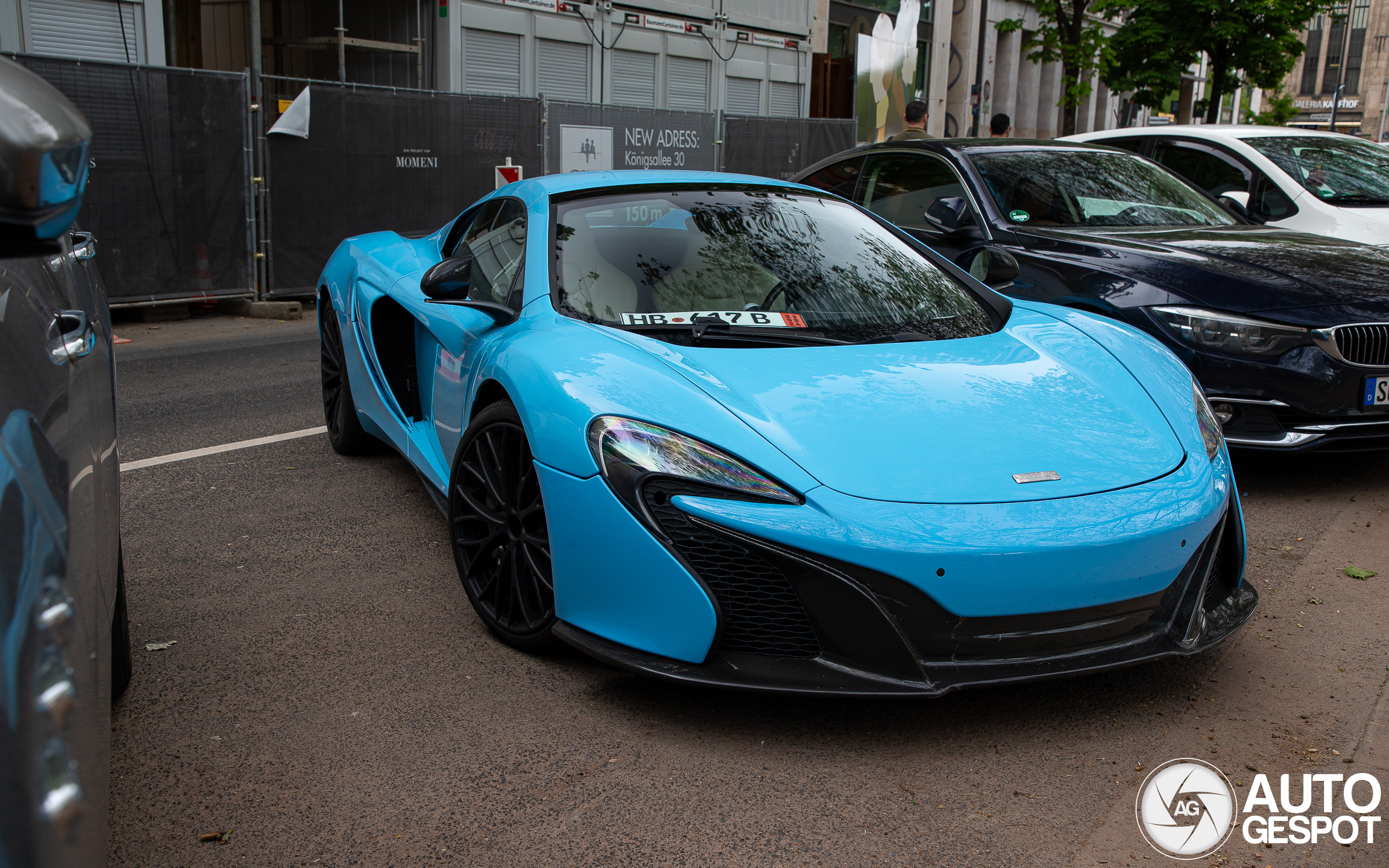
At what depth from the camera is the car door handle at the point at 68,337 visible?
1834 mm

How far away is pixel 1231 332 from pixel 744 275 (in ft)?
7.48

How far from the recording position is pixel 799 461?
2689 mm

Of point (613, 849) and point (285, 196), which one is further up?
point (285, 196)

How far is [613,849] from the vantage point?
2324 mm

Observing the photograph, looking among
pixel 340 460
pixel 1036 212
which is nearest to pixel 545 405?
pixel 340 460

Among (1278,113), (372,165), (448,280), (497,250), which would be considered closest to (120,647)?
(448,280)

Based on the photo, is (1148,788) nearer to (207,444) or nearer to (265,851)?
(265,851)

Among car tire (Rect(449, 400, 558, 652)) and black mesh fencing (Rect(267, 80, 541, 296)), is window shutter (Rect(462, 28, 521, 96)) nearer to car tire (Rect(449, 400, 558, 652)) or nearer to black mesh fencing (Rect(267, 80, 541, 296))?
black mesh fencing (Rect(267, 80, 541, 296))

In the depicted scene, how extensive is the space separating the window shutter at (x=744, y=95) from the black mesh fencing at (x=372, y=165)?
11.6 metres

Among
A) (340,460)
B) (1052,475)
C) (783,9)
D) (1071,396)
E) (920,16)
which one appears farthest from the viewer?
(920,16)

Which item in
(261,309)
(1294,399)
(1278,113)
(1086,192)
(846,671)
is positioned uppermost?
(1278,113)

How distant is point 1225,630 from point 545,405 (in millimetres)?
1767

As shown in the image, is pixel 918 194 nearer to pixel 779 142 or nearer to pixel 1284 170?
pixel 1284 170

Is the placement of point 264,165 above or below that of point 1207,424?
above
